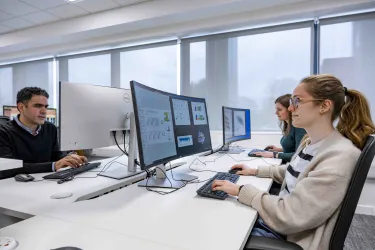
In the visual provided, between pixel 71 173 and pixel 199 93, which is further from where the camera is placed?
pixel 199 93

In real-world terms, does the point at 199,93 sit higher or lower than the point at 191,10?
lower

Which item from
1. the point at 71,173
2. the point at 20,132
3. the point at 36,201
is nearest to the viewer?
the point at 36,201

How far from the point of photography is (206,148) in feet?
5.26

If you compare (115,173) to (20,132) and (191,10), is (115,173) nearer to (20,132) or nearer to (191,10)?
(20,132)

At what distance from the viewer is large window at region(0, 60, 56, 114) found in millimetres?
5071

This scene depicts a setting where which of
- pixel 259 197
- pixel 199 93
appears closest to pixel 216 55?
pixel 199 93

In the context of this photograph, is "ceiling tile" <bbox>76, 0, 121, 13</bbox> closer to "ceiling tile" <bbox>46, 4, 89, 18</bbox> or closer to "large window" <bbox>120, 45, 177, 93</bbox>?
"ceiling tile" <bbox>46, 4, 89, 18</bbox>

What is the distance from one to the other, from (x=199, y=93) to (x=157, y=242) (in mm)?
3206

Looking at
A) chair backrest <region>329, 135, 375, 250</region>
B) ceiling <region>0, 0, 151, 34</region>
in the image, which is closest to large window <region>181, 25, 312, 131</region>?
ceiling <region>0, 0, 151, 34</region>

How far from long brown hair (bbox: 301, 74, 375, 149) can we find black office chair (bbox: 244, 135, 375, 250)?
0.13 meters

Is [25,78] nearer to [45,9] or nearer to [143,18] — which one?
[45,9]

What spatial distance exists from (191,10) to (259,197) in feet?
9.57

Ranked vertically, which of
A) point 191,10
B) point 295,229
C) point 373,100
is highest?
point 191,10

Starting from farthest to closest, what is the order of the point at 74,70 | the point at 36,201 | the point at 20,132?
the point at 74,70 → the point at 20,132 → the point at 36,201
